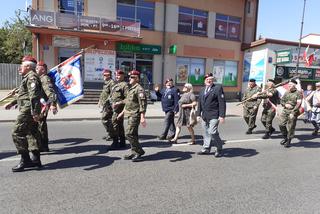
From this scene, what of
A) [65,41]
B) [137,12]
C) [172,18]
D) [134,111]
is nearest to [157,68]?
[172,18]

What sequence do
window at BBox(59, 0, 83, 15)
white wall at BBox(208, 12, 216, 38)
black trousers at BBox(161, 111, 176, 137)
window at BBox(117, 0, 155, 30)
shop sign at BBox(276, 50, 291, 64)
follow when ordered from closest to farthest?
black trousers at BBox(161, 111, 176, 137), window at BBox(59, 0, 83, 15), window at BBox(117, 0, 155, 30), shop sign at BBox(276, 50, 291, 64), white wall at BBox(208, 12, 216, 38)

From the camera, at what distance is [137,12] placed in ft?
71.1

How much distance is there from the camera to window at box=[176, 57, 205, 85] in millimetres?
23172

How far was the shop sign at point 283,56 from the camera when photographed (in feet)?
70.1

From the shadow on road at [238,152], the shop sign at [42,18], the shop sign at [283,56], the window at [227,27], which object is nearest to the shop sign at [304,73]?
the shop sign at [283,56]

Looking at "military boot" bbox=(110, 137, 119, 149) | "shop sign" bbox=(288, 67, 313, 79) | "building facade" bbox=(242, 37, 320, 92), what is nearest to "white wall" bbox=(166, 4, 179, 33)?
"building facade" bbox=(242, 37, 320, 92)

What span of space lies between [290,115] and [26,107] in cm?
644

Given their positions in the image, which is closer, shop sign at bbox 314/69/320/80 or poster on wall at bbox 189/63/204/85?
poster on wall at bbox 189/63/204/85

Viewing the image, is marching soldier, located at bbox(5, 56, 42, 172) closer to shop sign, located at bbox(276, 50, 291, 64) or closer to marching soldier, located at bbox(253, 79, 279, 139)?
marching soldier, located at bbox(253, 79, 279, 139)

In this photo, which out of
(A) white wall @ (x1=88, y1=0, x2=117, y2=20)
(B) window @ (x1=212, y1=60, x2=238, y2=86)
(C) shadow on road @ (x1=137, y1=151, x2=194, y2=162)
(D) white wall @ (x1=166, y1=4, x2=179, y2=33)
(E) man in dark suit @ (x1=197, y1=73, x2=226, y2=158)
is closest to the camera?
(C) shadow on road @ (x1=137, y1=151, x2=194, y2=162)

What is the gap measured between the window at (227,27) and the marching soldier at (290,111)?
1726 centimetres

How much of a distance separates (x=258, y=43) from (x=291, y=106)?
657 inches

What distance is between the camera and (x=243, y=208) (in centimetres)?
394

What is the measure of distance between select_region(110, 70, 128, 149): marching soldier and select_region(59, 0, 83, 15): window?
14847 mm
